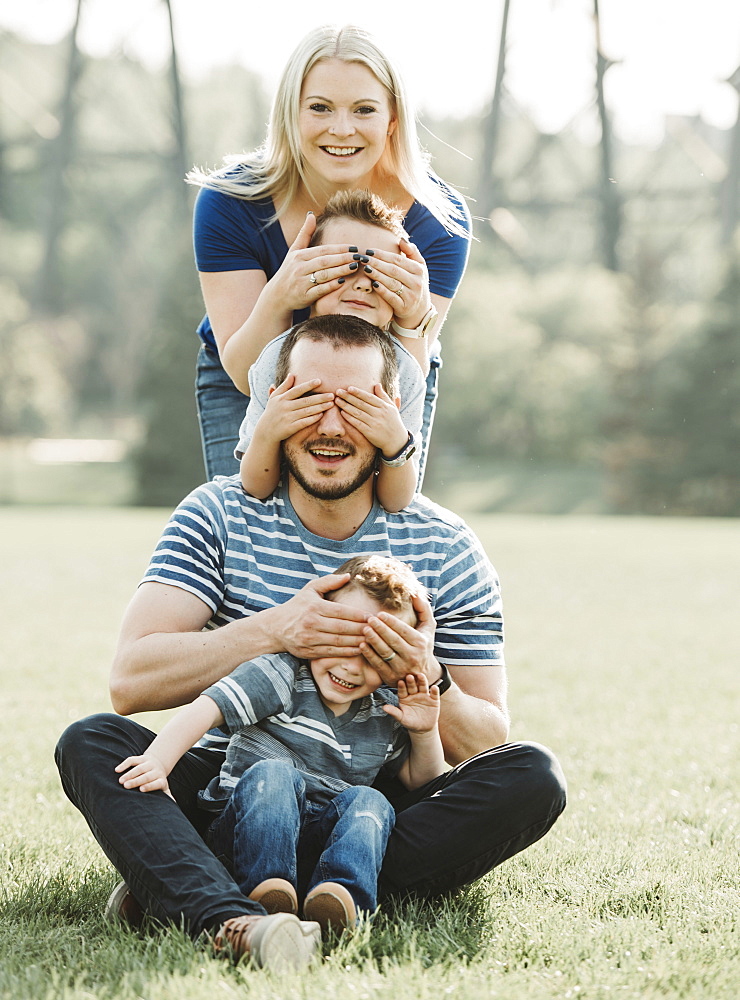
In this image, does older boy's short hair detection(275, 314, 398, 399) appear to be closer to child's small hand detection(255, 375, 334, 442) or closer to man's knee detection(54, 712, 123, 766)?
child's small hand detection(255, 375, 334, 442)

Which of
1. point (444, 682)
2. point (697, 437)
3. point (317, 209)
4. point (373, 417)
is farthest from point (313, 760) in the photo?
point (697, 437)

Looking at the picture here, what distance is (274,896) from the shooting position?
2.38 meters

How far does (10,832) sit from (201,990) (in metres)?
1.51

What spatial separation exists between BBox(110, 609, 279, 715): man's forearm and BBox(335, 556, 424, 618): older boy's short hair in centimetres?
→ 23

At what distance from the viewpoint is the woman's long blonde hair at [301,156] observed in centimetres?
328

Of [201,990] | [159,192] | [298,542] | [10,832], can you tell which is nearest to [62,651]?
[10,832]

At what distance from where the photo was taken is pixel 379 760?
2738 millimetres

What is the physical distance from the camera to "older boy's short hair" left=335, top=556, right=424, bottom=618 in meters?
2.65

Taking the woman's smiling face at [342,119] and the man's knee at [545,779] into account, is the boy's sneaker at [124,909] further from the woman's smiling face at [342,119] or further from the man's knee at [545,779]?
the woman's smiling face at [342,119]

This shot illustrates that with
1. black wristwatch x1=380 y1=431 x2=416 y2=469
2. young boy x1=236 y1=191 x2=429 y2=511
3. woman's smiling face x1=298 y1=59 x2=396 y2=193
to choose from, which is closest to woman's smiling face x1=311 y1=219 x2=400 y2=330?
young boy x1=236 y1=191 x2=429 y2=511

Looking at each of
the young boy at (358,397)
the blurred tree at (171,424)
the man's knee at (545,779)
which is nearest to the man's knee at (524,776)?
the man's knee at (545,779)

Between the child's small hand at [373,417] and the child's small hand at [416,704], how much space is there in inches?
22.4

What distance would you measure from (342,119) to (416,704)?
163 cm

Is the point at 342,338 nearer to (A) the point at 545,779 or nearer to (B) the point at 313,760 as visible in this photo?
(B) the point at 313,760
